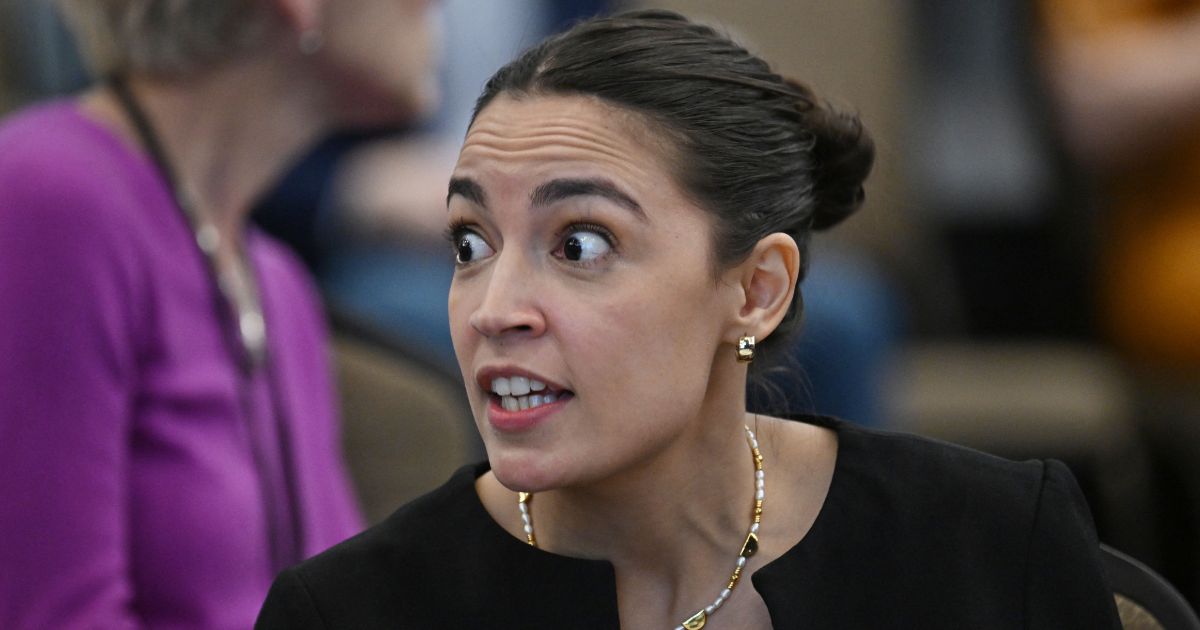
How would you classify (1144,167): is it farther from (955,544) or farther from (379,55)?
(955,544)

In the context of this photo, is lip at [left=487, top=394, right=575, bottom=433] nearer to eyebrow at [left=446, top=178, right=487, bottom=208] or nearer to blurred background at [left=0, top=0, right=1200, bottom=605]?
eyebrow at [left=446, top=178, right=487, bottom=208]

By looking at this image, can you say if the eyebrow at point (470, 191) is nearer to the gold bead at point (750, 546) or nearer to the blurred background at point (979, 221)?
the gold bead at point (750, 546)

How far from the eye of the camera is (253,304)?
2285 mm

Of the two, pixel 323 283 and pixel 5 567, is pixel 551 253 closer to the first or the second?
pixel 5 567

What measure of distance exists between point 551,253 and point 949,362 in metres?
2.41

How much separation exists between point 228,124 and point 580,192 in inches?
38.4

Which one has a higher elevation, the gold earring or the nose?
the nose

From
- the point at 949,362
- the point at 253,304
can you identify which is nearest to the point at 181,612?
the point at 253,304

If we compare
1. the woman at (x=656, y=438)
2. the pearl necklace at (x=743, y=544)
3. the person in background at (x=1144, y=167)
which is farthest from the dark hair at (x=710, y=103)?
the person in background at (x=1144, y=167)

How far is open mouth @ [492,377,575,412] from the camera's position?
1.43 metres

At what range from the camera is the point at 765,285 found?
157 cm

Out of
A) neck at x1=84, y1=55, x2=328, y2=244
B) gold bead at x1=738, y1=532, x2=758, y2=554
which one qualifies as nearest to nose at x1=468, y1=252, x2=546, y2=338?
gold bead at x1=738, y1=532, x2=758, y2=554

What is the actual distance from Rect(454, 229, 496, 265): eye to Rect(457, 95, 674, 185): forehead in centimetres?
6

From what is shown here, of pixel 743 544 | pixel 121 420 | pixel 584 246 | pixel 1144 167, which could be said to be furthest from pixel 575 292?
pixel 1144 167
